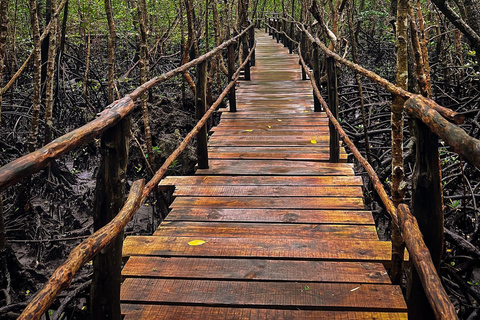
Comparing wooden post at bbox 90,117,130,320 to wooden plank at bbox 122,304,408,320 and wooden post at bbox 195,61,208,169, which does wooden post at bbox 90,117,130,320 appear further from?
wooden post at bbox 195,61,208,169

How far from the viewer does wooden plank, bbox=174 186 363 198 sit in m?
3.32

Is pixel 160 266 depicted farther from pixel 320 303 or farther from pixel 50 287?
pixel 50 287

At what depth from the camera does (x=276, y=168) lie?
3.96m

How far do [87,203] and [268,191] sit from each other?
3194mm

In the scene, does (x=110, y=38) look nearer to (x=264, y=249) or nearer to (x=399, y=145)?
(x=264, y=249)

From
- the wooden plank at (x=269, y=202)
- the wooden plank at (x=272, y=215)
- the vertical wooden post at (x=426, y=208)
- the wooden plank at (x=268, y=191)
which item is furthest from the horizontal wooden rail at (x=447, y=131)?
the wooden plank at (x=268, y=191)

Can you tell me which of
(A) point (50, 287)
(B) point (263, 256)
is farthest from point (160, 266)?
(A) point (50, 287)

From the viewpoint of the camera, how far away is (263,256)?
2.42 meters

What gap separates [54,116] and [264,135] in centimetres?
447

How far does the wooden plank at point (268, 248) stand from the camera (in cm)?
240

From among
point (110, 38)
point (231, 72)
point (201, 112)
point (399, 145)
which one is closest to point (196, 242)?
point (399, 145)

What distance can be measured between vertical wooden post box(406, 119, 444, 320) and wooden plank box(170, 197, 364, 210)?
1.67 meters

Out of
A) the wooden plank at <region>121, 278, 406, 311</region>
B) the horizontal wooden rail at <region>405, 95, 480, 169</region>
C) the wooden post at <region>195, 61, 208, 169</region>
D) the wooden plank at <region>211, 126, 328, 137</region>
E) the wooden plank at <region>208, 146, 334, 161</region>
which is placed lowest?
the wooden plank at <region>121, 278, 406, 311</region>

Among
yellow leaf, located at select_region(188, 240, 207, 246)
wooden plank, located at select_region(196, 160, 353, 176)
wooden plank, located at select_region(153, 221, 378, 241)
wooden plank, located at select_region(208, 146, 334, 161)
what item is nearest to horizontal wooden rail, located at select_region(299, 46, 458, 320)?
wooden plank, located at select_region(153, 221, 378, 241)
